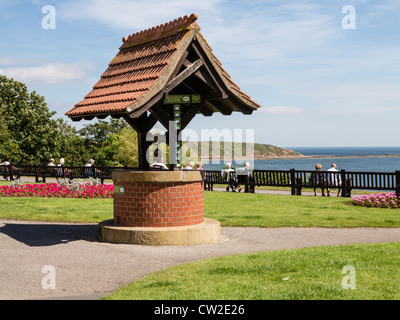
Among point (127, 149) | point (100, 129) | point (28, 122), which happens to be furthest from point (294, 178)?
point (100, 129)

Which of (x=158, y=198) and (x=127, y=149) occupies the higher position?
(x=127, y=149)

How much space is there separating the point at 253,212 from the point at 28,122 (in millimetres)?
39573

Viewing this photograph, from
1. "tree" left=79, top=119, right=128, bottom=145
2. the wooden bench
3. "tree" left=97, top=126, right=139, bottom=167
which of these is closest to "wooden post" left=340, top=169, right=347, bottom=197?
the wooden bench

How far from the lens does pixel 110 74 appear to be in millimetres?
11242

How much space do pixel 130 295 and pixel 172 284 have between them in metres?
0.68

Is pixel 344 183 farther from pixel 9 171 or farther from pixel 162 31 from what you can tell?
pixel 9 171

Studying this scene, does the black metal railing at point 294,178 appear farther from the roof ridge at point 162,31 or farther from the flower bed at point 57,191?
the roof ridge at point 162,31

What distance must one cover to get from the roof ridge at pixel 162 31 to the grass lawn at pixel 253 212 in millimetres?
4782

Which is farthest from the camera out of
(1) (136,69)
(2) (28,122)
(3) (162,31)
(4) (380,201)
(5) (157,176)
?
(2) (28,122)

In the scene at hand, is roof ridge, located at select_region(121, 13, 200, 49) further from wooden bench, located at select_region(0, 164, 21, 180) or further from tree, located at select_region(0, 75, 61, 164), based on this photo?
tree, located at select_region(0, 75, 61, 164)

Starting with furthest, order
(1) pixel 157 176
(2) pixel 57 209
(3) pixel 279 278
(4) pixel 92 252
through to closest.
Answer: (2) pixel 57 209 → (1) pixel 157 176 → (4) pixel 92 252 → (3) pixel 279 278

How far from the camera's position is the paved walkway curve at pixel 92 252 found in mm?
6586

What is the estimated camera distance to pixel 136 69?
10461 mm

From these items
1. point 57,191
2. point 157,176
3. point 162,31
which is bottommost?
point 57,191
